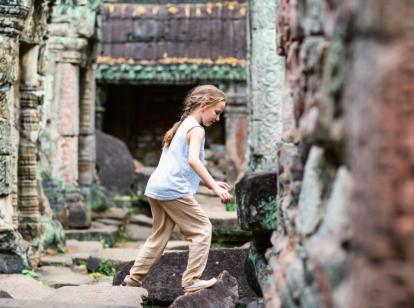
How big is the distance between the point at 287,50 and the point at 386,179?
156cm

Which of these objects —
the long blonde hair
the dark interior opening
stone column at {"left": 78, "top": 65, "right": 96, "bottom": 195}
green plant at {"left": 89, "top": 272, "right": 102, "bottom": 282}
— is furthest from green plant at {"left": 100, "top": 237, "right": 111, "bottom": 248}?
the dark interior opening

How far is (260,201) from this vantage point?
412 centimetres

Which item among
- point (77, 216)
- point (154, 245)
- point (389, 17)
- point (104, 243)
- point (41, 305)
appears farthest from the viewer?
point (77, 216)

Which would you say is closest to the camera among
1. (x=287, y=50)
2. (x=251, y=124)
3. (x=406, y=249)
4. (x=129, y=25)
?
(x=406, y=249)

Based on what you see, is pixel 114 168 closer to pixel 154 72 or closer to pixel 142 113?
pixel 154 72

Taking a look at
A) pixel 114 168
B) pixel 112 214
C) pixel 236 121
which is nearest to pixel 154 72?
pixel 236 121

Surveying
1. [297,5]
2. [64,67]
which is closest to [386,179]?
[297,5]

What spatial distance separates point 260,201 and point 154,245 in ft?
4.00

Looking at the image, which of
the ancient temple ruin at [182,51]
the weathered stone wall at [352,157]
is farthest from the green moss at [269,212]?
the ancient temple ruin at [182,51]

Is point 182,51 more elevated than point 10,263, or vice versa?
point 182,51

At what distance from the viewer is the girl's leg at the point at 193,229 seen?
491 cm

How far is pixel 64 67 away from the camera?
1099 centimetres

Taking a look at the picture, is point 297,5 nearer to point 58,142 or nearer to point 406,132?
point 406,132

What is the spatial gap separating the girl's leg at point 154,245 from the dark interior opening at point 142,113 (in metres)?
15.6
